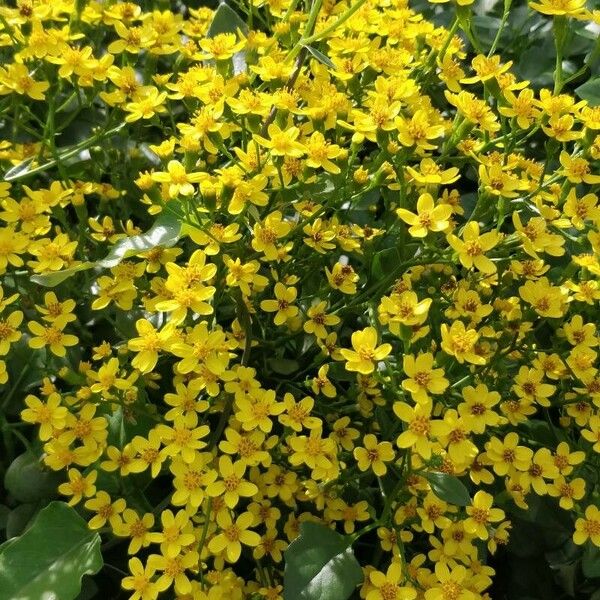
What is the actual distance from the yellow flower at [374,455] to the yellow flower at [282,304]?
0.18 m

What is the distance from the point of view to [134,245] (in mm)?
1067

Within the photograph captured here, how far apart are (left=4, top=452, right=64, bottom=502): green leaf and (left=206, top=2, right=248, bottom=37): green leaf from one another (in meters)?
0.67

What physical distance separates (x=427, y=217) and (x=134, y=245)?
344mm

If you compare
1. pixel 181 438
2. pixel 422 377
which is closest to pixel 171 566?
pixel 181 438

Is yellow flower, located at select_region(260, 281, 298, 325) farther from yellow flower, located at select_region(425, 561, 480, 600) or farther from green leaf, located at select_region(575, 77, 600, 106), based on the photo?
green leaf, located at select_region(575, 77, 600, 106)

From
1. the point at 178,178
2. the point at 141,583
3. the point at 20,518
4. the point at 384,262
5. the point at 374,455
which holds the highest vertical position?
the point at 178,178

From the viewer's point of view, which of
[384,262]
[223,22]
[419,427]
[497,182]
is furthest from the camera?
[223,22]

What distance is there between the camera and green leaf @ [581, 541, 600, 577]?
115 centimetres

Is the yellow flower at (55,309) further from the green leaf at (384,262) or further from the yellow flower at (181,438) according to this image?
the green leaf at (384,262)

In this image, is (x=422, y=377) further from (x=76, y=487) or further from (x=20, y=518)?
(x=20, y=518)

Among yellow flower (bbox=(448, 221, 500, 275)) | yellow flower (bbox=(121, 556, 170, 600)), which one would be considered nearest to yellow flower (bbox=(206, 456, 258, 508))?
yellow flower (bbox=(121, 556, 170, 600))

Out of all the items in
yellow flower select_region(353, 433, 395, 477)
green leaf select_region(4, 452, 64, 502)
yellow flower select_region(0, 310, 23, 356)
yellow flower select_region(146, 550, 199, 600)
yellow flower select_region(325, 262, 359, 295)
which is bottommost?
green leaf select_region(4, 452, 64, 502)

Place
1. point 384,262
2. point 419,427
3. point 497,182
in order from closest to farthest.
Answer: point 419,427 < point 497,182 < point 384,262

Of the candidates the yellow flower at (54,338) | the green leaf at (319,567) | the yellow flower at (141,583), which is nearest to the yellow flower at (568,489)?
the green leaf at (319,567)
